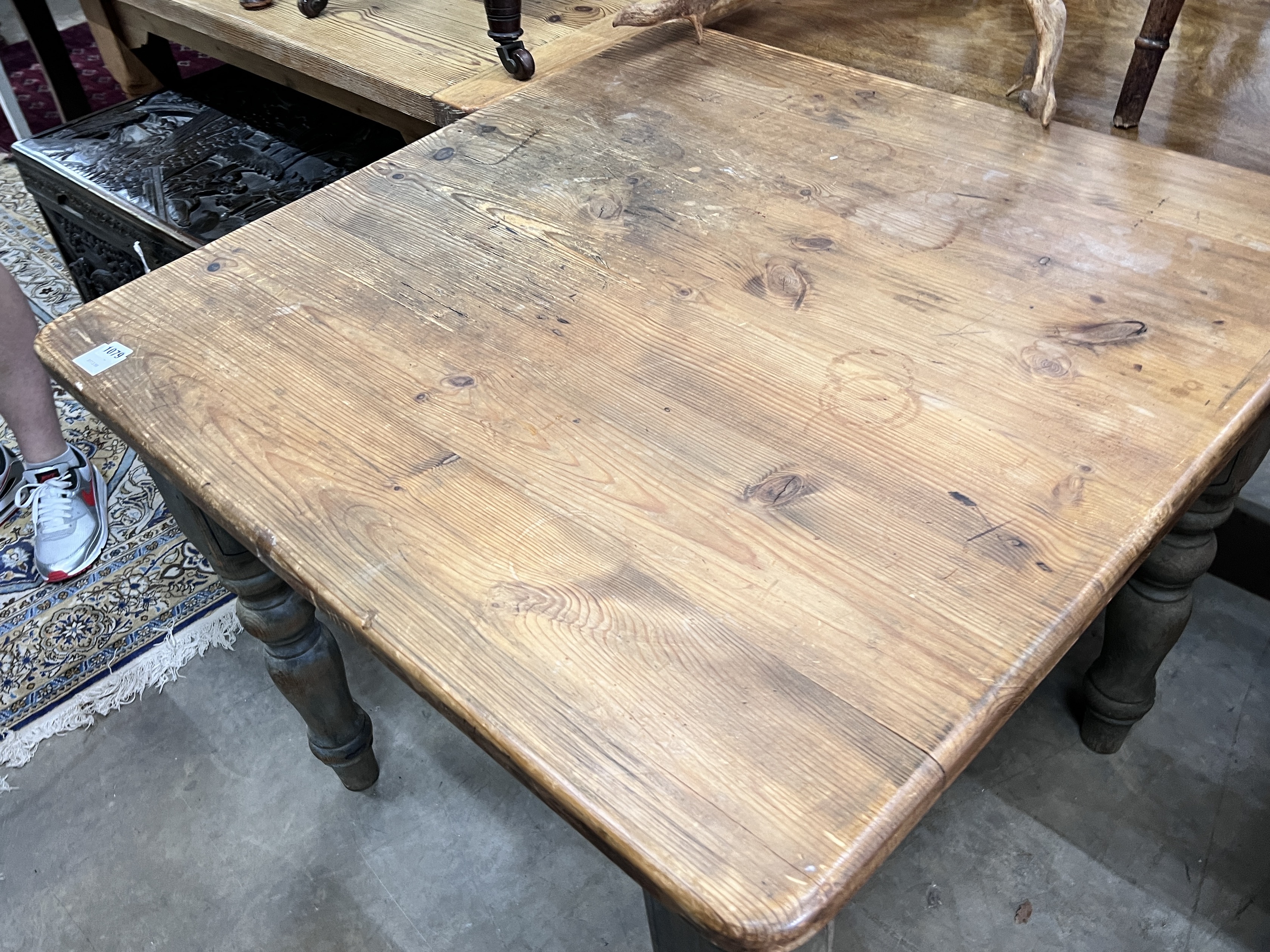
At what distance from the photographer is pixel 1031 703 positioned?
127cm

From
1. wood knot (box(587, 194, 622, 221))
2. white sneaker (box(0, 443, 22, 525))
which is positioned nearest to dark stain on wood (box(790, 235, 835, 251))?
wood knot (box(587, 194, 622, 221))

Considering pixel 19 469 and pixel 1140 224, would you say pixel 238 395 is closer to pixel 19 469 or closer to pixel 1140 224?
pixel 1140 224

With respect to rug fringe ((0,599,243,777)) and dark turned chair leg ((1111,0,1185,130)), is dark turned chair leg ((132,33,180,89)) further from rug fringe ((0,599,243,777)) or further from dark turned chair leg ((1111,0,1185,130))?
dark turned chair leg ((1111,0,1185,130))

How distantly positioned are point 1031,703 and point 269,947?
3.21ft

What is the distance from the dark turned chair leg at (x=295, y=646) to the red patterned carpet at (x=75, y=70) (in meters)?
2.25

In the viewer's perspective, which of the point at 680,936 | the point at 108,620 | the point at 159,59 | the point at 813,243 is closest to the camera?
the point at 680,936

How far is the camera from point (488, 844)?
1152mm

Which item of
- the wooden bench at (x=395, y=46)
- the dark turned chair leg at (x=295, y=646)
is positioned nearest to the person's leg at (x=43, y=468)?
the wooden bench at (x=395, y=46)

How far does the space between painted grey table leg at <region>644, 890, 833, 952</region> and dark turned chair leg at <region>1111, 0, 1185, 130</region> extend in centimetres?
85

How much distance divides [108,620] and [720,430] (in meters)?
1.18

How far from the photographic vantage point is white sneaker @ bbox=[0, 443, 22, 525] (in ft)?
5.35

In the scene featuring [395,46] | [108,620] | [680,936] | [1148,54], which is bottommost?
[108,620]

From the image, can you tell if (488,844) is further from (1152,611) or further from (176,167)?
(176,167)

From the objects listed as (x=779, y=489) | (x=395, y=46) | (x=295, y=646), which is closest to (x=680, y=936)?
(x=779, y=489)
